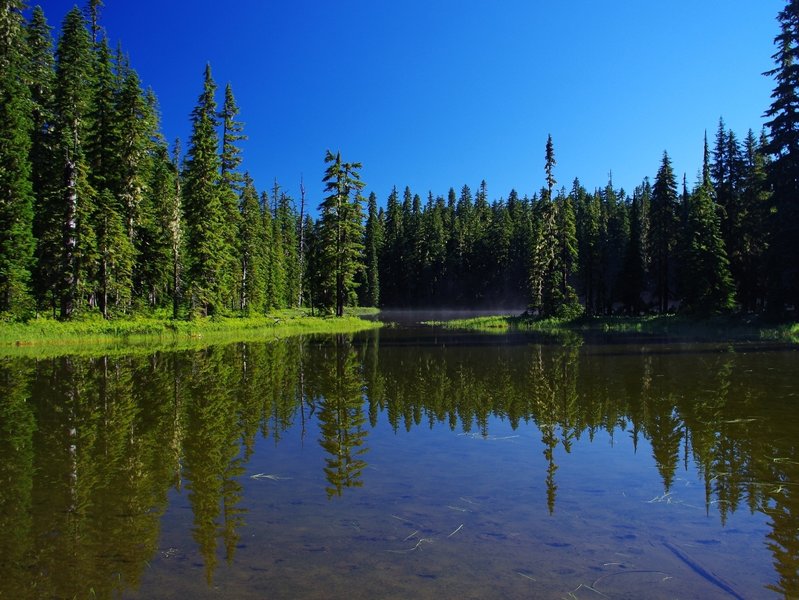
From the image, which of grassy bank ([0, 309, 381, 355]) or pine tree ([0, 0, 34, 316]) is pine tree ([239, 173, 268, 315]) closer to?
grassy bank ([0, 309, 381, 355])

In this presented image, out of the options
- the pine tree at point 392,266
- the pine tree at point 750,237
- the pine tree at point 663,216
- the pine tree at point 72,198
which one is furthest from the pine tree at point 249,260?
the pine tree at point 392,266

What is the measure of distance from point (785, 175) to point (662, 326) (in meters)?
13.9

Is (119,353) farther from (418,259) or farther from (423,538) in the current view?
(418,259)

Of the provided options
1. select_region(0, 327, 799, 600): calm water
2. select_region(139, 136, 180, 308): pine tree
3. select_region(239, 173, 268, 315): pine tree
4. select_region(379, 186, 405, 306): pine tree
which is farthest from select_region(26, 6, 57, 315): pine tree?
select_region(379, 186, 405, 306): pine tree

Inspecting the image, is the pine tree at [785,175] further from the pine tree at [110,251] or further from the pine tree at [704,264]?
the pine tree at [110,251]

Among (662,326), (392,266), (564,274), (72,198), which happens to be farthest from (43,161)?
(392,266)

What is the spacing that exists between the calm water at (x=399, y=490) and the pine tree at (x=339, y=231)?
37943 mm

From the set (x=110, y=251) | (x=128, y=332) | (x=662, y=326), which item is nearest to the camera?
(x=128, y=332)

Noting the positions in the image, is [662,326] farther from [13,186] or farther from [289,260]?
[289,260]

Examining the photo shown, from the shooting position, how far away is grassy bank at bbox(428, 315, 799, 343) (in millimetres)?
34625

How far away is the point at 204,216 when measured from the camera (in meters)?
41.6

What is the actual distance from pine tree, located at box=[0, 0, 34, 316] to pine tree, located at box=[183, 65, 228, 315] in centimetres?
1028

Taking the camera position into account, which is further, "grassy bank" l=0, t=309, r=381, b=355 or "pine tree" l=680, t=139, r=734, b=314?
"pine tree" l=680, t=139, r=734, b=314

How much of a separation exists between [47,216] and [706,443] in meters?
39.0
